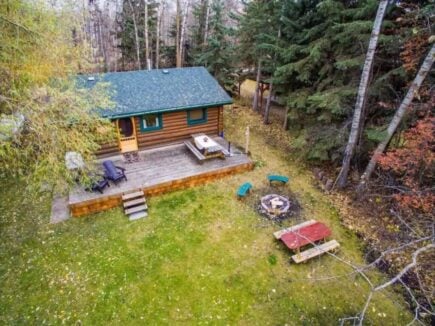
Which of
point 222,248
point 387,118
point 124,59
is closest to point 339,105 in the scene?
point 387,118

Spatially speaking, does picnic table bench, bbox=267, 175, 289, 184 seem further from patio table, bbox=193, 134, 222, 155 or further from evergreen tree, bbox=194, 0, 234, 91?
evergreen tree, bbox=194, 0, 234, 91

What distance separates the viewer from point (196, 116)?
44.5ft

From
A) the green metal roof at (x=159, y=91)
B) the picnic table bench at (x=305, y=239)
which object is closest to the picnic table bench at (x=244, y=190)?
the picnic table bench at (x=305, y=239)

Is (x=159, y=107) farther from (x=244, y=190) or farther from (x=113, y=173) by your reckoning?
(x=244, y=190)

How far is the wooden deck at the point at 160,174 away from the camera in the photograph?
9.48 metres

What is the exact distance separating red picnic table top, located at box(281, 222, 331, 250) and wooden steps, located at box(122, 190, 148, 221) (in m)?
4.92

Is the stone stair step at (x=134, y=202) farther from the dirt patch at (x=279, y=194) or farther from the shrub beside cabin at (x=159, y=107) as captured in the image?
the dirt patch at (x=279, y=194)

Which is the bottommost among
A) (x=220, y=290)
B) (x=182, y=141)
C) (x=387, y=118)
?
(x=220, y=290)

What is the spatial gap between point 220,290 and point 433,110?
349 inches

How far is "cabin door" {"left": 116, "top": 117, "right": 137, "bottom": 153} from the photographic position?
1237 centimetres

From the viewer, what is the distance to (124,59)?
28.1 meters

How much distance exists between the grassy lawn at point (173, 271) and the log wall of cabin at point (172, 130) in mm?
3704

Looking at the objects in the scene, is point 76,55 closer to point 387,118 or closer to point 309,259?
point 309,259

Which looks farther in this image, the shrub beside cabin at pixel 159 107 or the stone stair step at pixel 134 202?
the shrub beside cabin at pixel 159 107
